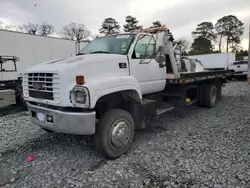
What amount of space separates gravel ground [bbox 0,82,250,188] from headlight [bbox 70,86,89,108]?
107cm

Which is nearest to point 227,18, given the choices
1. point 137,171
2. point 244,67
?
point 244,67

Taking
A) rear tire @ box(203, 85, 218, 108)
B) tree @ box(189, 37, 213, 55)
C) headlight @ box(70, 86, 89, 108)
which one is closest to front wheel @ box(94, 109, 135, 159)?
headlight @ box(70, 86, 89, 108)

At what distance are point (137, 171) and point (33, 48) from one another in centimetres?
1078

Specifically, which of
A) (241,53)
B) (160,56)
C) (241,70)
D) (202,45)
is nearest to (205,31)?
(202,45)

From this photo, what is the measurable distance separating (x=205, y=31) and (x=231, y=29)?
505 cm

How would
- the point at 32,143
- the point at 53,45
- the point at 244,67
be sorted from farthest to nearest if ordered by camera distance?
the point at 244,67 < the point at 53,45 < the point at 32,143

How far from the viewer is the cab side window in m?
4.28

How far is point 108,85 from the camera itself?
3348 millimetres

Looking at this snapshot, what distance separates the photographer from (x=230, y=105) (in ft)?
23.9

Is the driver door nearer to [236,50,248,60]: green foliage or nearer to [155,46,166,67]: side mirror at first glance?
[155,46,166,67]: side mirror

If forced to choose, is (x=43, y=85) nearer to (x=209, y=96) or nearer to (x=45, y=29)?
(x=209, y=96)

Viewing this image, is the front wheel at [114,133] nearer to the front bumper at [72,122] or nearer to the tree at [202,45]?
the front bumper at [72,122]

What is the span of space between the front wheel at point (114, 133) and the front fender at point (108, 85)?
0.42 meters

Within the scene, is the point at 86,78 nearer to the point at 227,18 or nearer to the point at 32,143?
the point at 32,143
